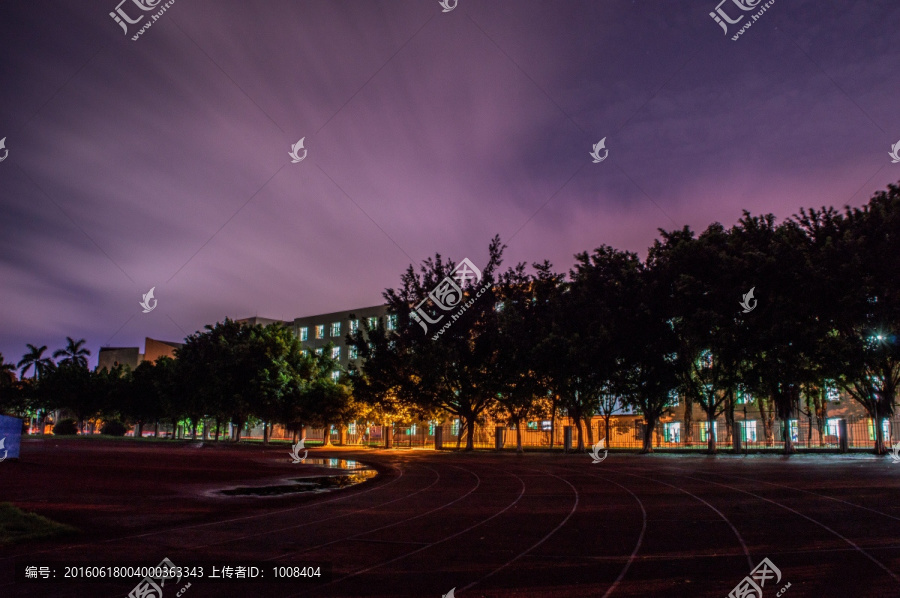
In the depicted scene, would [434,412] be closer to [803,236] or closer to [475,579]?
[803,236]

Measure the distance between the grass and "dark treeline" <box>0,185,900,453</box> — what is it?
28384 mm

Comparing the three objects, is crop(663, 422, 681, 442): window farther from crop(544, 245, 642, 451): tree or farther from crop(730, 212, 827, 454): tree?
crop(730, 212, 827, 454): tree

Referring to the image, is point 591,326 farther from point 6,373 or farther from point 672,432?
point 6,373

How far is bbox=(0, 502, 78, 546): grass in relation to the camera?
353 inches

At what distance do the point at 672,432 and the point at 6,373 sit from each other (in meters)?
102

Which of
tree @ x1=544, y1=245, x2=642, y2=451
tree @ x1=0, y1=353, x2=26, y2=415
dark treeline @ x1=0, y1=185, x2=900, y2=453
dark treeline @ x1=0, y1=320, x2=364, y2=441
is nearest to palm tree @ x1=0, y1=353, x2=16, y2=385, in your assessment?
tree @ x1=0, y1=353, x2=26, y2=415

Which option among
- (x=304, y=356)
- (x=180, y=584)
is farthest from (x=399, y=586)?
(x=304, y=356)

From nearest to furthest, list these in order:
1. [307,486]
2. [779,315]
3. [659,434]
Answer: [307,486] → [779,315] → [659,434]

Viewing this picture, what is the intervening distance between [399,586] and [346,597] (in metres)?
0.64

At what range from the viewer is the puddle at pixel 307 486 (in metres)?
16.0

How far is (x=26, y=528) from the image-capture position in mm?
9672

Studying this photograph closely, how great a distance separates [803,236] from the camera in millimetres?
31938

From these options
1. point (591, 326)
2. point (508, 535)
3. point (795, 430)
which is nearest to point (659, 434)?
point (795, 430)

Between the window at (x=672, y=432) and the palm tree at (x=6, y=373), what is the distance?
96809 millimetres
